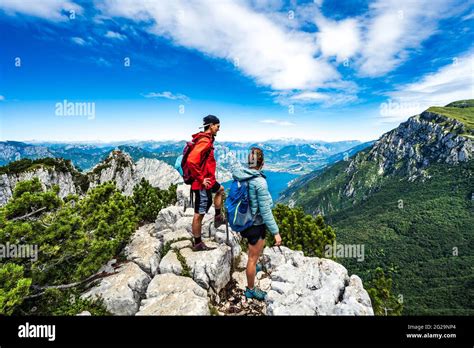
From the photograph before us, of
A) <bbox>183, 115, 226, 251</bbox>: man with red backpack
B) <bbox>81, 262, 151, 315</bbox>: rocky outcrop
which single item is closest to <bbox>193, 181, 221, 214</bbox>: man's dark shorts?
<bbox>183, 115, 226, 251</bbox>: man with red backpack

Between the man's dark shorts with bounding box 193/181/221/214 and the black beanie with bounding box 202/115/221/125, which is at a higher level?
the black beanie with bounding box 202/115/221/125

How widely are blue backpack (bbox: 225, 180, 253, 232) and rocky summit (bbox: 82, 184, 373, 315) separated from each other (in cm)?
227

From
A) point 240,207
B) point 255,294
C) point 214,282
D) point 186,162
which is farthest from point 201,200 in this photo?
point 255,294

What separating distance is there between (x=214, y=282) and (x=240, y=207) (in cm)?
321

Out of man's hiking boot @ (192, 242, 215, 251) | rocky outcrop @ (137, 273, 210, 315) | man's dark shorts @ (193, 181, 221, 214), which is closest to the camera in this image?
rocky outcrop @ (137, 273, 210, 315)

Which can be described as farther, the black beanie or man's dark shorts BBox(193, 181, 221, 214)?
man's dark shorts BBox(193, 181, 221, 214)

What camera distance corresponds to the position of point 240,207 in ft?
20.4

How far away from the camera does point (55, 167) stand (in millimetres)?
45469

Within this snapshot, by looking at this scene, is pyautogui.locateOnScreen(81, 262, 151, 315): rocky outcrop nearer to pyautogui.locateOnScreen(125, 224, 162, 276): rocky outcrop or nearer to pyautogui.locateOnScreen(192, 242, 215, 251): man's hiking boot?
pyautogui.locateOnScreen(125, 224, 162, 276): rocky outcrop

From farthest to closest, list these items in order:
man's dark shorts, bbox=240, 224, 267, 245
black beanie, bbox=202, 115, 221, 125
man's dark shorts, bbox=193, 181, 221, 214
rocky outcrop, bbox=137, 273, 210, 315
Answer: man's dark shorts, bbox=193, 181, 221, 214
black beanie, bbox=202, 115, 221, 125
man's dark shorts, bbox=240, 224, 267, 245
rocky outcrop, bbox=137, 273, 210, 315

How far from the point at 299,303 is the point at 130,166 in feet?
191

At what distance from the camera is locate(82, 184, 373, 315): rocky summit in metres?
6.59

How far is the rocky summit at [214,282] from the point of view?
21.6 feet
